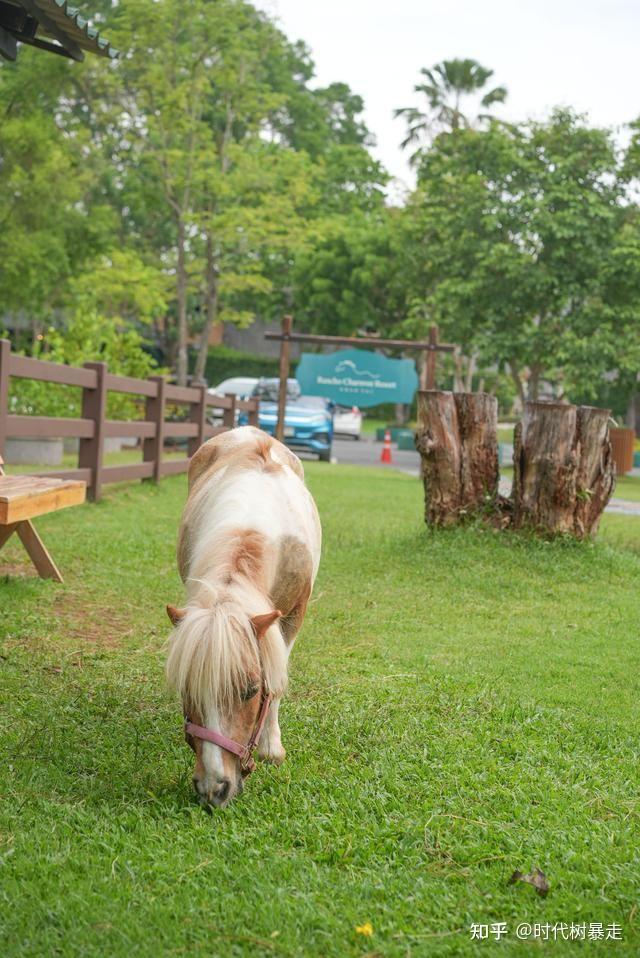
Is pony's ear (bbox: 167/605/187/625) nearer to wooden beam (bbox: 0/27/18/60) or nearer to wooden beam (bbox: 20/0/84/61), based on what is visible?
wooden beam (bbox: 20/0/84/61)

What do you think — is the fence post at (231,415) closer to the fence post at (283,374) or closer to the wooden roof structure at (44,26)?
the fence post at (283,374)

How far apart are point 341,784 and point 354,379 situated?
15449 millimetres

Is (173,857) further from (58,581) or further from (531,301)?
(531,301)

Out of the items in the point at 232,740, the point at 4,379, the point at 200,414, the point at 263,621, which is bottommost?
the point at 232,740

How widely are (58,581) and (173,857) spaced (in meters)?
4.08

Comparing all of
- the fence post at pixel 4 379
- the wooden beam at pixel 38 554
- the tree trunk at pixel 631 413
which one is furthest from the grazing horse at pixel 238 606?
the tree trunk at pixel 631 413

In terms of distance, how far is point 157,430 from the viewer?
12875 mm

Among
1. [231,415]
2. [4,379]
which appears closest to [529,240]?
[231,415]

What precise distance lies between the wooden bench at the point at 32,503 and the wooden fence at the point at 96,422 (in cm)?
162

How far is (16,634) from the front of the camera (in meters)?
5.48

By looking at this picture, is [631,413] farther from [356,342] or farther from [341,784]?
[341,784]

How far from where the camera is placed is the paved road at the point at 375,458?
1515 cm

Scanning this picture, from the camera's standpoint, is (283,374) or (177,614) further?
(283,374)

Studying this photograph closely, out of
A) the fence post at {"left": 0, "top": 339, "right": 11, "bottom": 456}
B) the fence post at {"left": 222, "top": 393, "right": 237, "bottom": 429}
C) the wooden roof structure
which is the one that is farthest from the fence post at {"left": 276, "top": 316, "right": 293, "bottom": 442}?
the wooden roof structure
